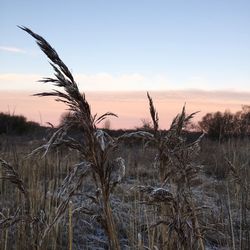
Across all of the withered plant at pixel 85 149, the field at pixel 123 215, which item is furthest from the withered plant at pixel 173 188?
the withered plant at pixel 85 149

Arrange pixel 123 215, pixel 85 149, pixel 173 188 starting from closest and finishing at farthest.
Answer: pixel 85 149
pixel 173 188
pixel 123 215

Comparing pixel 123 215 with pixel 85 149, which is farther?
pixel 123 215

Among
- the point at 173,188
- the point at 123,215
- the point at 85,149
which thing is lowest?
the point at 123,215

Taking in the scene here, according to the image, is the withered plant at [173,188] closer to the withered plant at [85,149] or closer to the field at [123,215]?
the field at [123,215]

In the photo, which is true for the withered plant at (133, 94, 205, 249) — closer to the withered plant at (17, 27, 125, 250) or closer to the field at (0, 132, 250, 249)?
the field at (0, 132, 250, 249)

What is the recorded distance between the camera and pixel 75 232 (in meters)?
4.48

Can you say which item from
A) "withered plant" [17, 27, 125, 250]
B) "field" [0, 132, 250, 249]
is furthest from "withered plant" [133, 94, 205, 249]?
"withered plant" [17, 27, 125, 250]

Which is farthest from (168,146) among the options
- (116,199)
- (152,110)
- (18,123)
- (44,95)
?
(18,123)

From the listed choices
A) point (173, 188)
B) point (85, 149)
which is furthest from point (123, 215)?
point (85, 149)

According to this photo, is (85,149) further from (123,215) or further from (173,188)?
(123,215)

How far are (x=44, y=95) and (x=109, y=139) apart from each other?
0.60 feet

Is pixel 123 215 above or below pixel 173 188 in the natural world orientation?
below

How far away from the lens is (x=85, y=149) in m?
0.98

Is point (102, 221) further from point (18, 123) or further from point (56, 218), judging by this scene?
point (18, 123)
